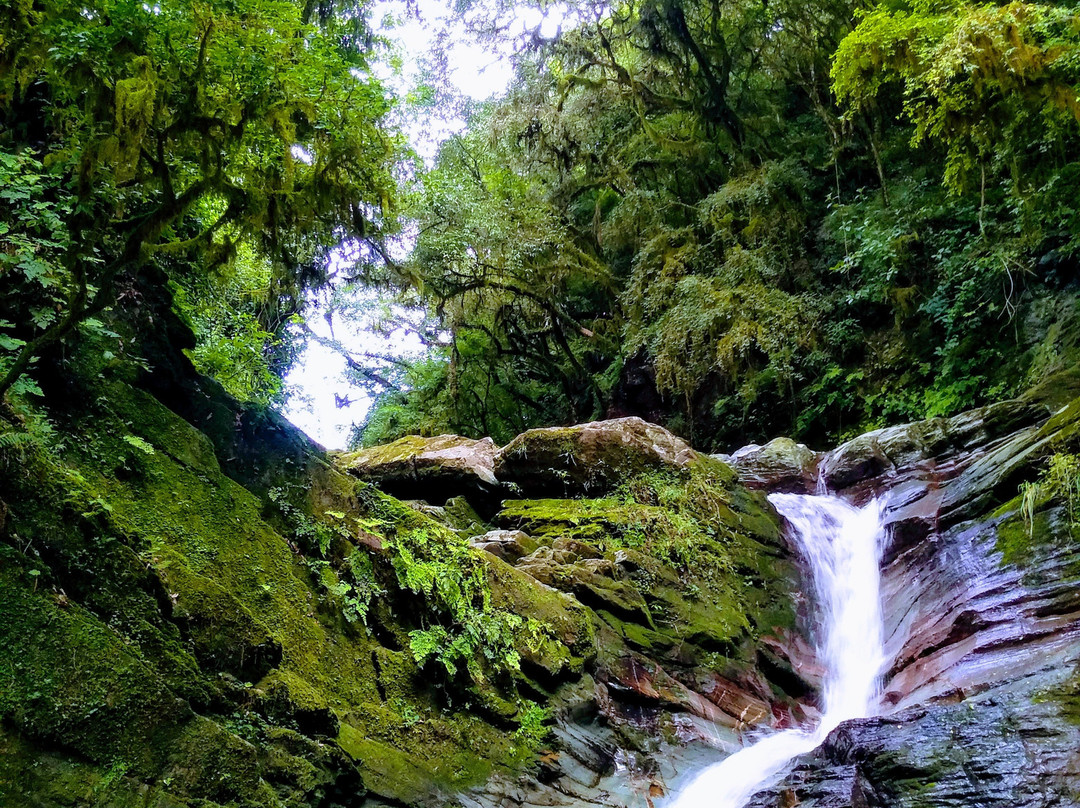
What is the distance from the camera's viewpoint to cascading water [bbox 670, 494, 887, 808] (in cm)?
546

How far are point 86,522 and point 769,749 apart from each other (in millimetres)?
5677

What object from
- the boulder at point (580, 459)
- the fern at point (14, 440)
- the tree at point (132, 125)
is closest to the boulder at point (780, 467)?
the boulder at point (580, 459)

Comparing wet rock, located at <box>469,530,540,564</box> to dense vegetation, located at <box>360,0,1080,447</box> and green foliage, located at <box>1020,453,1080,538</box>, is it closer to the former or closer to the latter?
green foliage, located at <box>1020,453,1080,538</box>

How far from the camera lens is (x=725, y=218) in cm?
1471

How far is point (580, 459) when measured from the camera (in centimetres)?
979

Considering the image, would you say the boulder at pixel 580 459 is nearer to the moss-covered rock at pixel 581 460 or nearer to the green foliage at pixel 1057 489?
the moss-covered rock at pixel 581 460

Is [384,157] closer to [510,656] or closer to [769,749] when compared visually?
[510,656]

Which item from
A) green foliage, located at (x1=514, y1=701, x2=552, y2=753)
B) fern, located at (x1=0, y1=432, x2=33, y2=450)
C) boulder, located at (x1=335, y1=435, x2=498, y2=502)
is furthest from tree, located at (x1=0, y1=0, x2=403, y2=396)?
boulder, located at (x1=335, y1=435, x2=498, y2=502)

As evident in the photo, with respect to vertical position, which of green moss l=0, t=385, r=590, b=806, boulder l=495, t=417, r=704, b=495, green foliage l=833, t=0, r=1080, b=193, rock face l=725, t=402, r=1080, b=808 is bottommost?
green moss l=0, t=385, r=590, b=806

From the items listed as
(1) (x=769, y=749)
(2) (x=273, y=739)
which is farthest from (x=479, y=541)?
(2) (x=273, y=739)

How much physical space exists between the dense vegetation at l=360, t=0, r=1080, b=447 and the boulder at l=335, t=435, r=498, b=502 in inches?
205

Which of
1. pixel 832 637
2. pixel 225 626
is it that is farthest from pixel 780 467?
pixel 225 626

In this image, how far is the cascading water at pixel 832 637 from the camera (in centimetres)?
546

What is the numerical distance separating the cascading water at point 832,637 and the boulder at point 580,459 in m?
2.02
